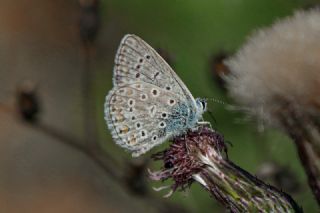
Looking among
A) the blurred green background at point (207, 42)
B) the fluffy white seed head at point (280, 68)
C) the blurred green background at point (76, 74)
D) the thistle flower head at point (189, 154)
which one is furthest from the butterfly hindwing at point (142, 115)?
the blurred green background at point (76, 74)

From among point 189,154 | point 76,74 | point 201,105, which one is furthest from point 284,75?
point 76,74

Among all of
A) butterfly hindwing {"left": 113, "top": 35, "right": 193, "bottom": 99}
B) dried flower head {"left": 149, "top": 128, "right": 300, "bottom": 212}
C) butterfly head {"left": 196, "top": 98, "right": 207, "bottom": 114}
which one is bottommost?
dried flower head {"left": 149, "top": 128, "right": 300, "bottom": 212}

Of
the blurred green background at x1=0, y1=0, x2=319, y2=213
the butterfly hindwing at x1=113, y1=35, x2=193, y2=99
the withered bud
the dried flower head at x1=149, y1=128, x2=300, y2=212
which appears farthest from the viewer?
the blurred green background at x1=0, y1=0, x2=319, y2=213

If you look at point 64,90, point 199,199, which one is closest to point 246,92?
point 199,199

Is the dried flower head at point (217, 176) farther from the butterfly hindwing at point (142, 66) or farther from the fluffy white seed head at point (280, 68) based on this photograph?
the fluffy white seed head at point (280, 68)

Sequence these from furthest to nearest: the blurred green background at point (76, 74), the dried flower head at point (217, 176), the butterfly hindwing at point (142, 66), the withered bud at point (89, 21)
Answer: the blurred green background at point (76, 74), the withered bud at point (89, 21), the butterfly hindwing at point (142, 66), the dried flower head at point (217, 176)

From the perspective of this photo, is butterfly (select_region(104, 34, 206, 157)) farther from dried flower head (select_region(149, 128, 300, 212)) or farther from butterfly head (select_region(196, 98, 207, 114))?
dried flower head (select_region(149, 128, 300, 212))

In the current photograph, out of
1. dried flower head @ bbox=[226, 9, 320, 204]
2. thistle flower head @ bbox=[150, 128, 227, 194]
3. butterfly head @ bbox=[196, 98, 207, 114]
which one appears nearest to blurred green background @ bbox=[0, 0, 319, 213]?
dried flower head @ bbox=[226, 9, 320, 204]

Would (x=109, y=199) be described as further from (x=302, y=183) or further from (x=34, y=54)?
(x=302, y=183)
